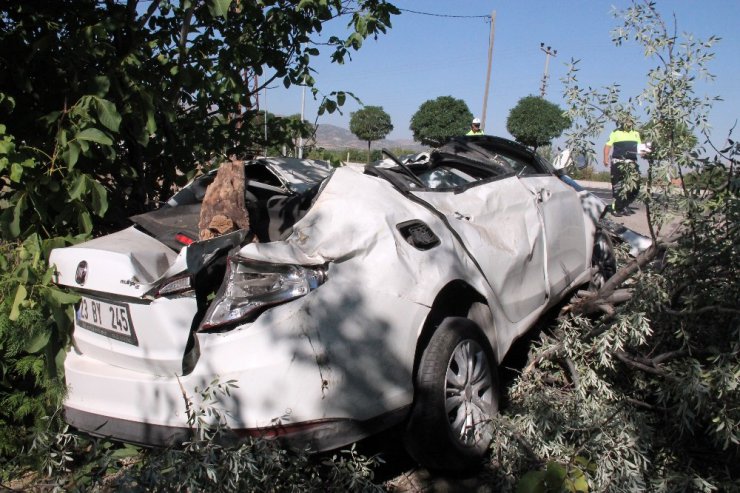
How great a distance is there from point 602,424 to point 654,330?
0.69m

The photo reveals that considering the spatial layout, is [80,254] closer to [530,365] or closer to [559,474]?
[559,474]

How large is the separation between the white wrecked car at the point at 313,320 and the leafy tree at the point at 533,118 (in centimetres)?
2679

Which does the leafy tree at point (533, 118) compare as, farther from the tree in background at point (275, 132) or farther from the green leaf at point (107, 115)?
the green leaf at point (107, 115)

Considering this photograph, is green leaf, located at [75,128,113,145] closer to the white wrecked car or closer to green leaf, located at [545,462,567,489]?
the white wrecked car

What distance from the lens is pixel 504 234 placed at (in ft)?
11.7

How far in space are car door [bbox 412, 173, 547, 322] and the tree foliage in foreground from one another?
0.37m

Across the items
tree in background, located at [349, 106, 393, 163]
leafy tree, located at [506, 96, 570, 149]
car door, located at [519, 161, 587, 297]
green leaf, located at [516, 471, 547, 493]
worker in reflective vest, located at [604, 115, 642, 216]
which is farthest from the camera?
tree in background, located at [349, 106, 393, 163]

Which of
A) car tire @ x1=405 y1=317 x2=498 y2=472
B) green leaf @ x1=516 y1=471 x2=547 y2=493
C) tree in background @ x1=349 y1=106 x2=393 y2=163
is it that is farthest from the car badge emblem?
tree in background @ x1=349 y1=106 x2=393 y2=163

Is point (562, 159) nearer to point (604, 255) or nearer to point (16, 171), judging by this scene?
point (604, 255)

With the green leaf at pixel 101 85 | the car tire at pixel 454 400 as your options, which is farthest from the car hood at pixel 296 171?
the car tire at pixel 454 400

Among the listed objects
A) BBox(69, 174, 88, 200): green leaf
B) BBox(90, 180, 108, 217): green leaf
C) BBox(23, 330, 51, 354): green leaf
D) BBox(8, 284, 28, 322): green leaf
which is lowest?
BBox(23, 330, 51, 354): green leaf

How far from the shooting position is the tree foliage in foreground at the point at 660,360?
263 cm

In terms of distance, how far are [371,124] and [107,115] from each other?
39.6 m

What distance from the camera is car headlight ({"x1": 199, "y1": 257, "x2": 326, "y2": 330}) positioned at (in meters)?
2.35
